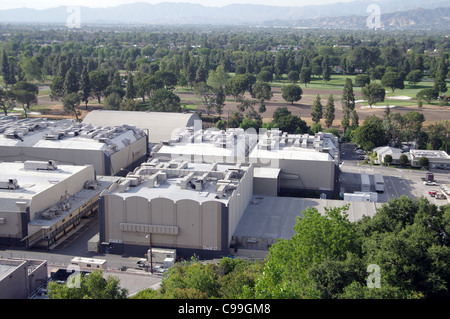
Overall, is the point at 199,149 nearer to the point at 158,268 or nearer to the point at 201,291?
the point at 158,268

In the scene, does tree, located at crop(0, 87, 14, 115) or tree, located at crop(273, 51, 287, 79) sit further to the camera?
tree, located at crop(273, 51, 287, 79)

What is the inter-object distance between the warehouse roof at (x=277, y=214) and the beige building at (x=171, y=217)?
29.7 inches

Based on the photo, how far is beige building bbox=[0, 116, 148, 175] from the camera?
24.3 metres

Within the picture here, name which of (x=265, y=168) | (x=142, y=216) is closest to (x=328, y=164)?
(x=265, y=168)

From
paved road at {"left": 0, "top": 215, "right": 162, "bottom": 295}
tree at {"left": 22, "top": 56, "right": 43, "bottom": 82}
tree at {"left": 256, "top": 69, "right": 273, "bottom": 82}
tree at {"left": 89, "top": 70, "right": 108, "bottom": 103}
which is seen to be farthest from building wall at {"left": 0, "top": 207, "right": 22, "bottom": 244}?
tree at {"left": 256, "top": 69, "right": 273, "bottom": 82}

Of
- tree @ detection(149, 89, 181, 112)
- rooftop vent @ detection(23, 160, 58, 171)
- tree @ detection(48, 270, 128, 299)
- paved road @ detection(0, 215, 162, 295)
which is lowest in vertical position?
paved road @ detection(0, 215, 162, 295)

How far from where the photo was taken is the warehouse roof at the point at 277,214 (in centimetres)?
1755

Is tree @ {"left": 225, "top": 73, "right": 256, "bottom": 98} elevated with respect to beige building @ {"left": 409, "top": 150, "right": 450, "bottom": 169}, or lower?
elevated

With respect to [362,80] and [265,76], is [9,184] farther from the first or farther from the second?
[362,80]

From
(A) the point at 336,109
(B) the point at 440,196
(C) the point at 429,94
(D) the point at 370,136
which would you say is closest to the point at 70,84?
(A) the point at 336,109

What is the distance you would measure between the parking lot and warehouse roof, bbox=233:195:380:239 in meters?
4.32

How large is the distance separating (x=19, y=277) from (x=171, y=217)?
505cm

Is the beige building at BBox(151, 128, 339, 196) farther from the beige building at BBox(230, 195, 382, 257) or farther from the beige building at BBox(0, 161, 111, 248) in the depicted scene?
the beige building at BBox(0, 161, 111, 248)

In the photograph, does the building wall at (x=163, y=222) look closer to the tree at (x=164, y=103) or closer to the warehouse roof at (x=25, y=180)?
the warehouse roof at (x=25, y=180)
